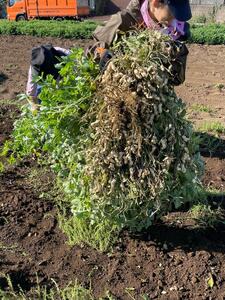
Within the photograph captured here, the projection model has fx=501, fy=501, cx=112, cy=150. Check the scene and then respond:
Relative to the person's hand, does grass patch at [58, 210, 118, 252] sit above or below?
below

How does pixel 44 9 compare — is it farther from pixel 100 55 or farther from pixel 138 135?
pixel 138 135

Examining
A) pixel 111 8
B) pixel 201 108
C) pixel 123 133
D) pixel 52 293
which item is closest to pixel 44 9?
pixel 111 8

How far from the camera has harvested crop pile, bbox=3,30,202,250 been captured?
8.42 ft

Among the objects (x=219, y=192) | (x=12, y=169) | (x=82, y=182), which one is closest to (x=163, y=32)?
(x=82, y=182)

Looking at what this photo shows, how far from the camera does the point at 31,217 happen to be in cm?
338

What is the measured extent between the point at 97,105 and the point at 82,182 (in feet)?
1.43

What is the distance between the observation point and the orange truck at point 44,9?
27.1 meters

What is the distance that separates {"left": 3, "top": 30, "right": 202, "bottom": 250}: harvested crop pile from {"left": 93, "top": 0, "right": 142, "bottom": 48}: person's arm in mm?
415

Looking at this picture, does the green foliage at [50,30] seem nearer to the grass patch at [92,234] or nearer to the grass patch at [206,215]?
the grass patch at [206,215]

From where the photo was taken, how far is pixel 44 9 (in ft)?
90.6

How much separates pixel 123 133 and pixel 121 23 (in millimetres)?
911

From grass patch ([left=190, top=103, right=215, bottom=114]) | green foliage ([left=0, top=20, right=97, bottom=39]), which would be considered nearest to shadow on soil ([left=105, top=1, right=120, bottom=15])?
green foliage ([left=0, top=20, right=97, bottom=39])

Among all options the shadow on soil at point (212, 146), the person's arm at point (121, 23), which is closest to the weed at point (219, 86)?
the shadow on soil at point (212, 146)

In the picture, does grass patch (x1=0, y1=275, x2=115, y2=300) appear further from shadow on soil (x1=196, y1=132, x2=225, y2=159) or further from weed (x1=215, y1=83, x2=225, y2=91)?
weed (x1=215, y1=83, x2=225, y2=91)
